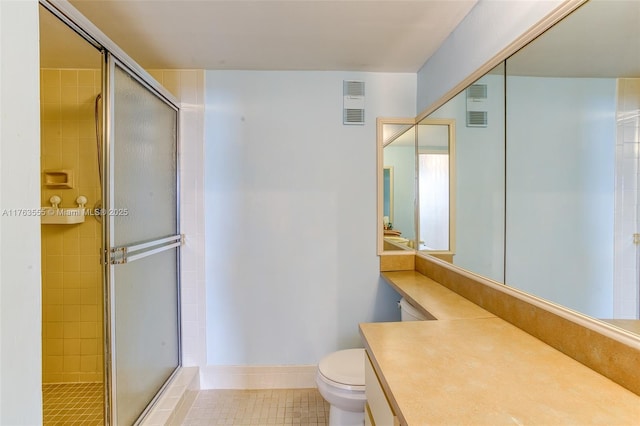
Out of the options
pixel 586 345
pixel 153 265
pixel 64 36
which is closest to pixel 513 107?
pixel 586 345

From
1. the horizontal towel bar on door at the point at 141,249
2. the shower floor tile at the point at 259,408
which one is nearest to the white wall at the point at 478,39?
the horizontal towel bar on door at the point at 141,249

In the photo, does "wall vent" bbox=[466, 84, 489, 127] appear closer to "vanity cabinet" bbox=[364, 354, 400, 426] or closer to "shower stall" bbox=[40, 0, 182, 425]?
"vanity cabinet" bbox=[364, 354, 400, 426]

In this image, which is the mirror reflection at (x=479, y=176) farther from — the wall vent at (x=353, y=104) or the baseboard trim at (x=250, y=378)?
the baseboard trim at (x=250, y=378)

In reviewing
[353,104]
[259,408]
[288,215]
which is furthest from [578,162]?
[259,408]

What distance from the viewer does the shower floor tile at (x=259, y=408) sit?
1.84 meters

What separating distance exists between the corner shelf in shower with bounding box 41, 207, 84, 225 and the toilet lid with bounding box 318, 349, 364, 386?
1869mm

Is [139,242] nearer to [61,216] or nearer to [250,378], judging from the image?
[61,216]

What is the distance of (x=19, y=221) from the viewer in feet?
2.23

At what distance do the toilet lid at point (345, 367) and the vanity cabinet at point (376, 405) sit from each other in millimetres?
338

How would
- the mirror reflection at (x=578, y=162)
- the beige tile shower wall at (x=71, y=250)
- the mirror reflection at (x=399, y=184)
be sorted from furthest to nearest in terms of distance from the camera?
the mirror reflection at (x=399, y=184)
the beige tile shower wall at (x=71, y=250)
the mirror reflection at (x=578, y=162)

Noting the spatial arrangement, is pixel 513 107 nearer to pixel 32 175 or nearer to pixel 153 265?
pixel 32 175

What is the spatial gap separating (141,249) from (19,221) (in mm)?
1028

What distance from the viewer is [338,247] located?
87.1 inches

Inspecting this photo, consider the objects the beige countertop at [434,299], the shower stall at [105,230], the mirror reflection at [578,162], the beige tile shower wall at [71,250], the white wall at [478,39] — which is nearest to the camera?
the mirror reflection at [578,162]
